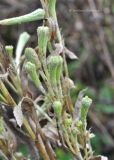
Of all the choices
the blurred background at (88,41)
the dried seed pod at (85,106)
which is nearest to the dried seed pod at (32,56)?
the dried seed pod at (85,106)

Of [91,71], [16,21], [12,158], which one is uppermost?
[91,71]

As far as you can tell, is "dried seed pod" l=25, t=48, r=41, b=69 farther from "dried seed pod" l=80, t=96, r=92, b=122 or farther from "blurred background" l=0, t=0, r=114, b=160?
"blurred background" l=0, t=0, r=114, b=160

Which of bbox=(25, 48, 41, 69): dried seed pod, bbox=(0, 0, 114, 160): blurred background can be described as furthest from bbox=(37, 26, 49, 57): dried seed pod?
bbox=(0, 0, 114, 160): blurred background

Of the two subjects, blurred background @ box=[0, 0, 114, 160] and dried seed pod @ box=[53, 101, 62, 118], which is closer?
dried seed pod @ box=[53, 101, 62, 118]

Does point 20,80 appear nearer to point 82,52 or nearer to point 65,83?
point 65,83

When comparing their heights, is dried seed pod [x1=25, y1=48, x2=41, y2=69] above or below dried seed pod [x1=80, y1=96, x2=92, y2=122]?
above

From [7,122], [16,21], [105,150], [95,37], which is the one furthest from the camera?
[95,37]

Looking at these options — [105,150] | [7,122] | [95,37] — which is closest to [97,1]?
[95,37]

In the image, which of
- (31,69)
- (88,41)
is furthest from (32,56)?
(88,41)
